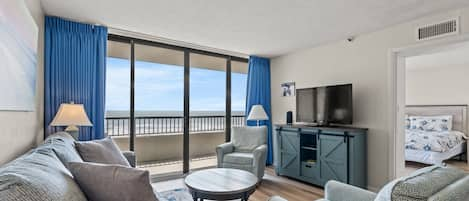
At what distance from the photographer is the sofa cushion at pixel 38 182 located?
776 mm

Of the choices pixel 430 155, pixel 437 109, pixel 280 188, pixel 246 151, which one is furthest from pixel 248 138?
pixel 437 109

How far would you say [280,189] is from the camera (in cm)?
349

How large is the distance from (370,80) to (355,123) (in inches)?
26.5

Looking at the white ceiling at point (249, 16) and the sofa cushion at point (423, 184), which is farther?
the white ceiling at point (249, 16)

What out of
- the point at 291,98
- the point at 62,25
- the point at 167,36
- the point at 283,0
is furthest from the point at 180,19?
the point at 291,98

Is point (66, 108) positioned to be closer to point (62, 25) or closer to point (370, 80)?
point (62, 25)

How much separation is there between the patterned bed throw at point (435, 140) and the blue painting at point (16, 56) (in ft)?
20.4

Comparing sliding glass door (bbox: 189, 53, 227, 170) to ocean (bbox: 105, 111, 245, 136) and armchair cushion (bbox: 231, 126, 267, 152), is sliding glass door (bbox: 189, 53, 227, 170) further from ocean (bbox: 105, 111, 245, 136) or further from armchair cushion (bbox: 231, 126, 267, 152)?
armchair cushion (bbox: 231, 126, 267, 152)

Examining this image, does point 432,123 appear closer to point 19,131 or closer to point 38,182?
point 38,182

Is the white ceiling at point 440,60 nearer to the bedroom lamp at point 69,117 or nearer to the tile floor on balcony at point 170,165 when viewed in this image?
the tile floor on balcony at point 170,165

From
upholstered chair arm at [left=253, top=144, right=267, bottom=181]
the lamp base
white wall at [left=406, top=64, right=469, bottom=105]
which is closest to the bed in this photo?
white wall at [left=406, top=64, right=469, bottom=105]

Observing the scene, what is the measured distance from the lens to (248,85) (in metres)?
4.89

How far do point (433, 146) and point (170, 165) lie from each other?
5193 millimetres

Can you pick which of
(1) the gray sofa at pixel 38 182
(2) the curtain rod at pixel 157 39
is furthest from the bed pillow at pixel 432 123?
(1) the gray sofa at pixel 38 182
